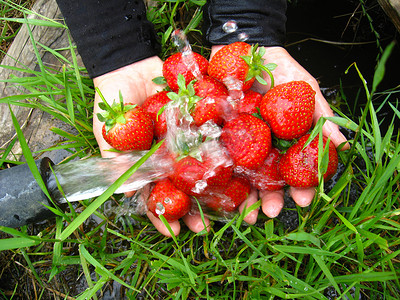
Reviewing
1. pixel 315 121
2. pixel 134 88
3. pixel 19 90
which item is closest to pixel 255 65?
pixel 315 121

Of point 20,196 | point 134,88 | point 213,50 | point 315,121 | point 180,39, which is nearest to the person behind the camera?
point 20,196

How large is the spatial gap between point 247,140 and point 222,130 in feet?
0.36

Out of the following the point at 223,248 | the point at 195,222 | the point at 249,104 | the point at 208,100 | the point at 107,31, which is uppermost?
the point at 107,31

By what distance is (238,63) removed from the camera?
1.25 metres

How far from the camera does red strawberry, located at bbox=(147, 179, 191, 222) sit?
1269 mm

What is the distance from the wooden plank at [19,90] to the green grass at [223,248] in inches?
6.9

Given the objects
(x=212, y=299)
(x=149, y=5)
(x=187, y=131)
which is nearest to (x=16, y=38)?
(x=149, y=5)

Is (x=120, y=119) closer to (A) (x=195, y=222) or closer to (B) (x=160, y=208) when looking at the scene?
(B) (x=160, y=208)

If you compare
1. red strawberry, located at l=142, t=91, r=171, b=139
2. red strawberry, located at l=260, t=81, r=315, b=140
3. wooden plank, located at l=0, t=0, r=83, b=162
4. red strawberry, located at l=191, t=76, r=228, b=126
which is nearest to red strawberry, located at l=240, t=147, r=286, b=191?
red strawberry, located at l=260, t=81, r=315, b=140

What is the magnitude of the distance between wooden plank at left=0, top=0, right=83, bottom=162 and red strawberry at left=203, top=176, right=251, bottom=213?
2.84ft

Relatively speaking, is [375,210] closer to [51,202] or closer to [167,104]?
[167,104]

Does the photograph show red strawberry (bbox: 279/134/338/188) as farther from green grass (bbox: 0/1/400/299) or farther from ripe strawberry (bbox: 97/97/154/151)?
ripe strawberry (bbox: 97/97/154/151)

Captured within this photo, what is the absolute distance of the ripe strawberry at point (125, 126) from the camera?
3.96 feet

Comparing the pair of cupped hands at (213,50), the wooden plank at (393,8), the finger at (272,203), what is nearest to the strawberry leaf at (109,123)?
the pair of cupped hands at (213,50)
